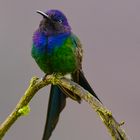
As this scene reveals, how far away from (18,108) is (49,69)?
0.46 metres

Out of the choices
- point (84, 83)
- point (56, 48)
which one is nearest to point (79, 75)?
point (84, 83)

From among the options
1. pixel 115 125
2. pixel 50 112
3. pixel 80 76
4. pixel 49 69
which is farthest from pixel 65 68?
pixel 115 125

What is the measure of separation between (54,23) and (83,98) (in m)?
0.69

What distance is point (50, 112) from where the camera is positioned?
3.07ft

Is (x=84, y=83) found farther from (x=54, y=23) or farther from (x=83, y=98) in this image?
(x=54, y=23)

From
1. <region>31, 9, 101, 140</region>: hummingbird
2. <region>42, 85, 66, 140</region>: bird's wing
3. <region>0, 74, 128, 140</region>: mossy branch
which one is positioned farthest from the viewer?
<region>31, 9, 101, 140</region>: hummingbird

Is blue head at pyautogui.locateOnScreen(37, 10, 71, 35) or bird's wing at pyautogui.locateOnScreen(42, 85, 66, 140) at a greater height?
blue head at pyautogui.locateOnScreen(37, 10, 71, 35)

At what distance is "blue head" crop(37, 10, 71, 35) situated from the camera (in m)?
1.30

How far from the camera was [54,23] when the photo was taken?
133 cm

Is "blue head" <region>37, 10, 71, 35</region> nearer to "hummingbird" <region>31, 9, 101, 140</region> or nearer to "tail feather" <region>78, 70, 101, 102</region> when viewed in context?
"hummingbird" <region>31, 9, 101, 140</region>

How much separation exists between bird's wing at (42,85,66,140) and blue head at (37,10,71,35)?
323mm

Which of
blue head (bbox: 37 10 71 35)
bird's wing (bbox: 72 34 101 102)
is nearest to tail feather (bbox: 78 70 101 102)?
bird's wing (bbox: 72 34 101 102)

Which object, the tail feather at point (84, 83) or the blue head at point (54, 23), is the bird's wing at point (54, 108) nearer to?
the tail feather at point (84, 83)

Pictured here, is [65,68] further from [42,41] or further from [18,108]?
[18,108]
